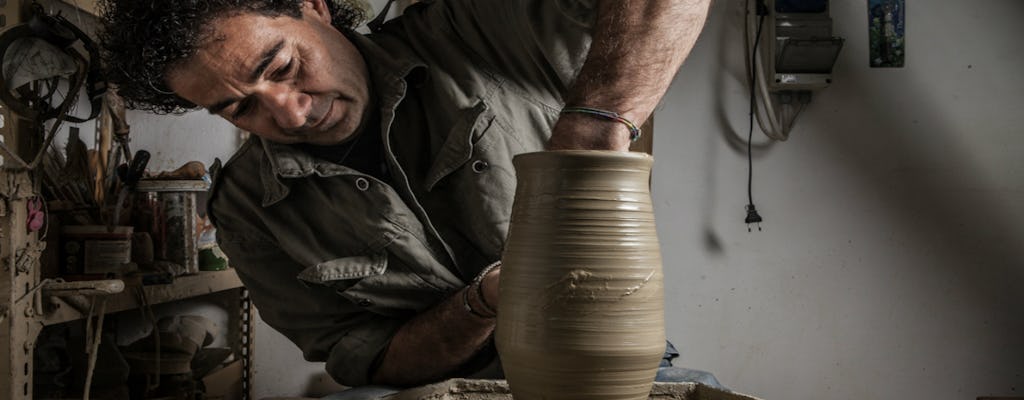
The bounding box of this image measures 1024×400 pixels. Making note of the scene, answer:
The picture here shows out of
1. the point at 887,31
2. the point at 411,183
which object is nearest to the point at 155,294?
the point at 411,183

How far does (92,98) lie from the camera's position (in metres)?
2.01

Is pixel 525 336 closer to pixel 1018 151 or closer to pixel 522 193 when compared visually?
pixel 522 193

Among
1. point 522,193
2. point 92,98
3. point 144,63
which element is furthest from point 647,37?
point 92,98

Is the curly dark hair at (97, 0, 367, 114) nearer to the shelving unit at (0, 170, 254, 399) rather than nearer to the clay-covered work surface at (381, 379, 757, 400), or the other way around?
the shelving unit at (0, 170, 254, 399)

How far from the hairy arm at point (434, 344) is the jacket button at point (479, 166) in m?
0.22

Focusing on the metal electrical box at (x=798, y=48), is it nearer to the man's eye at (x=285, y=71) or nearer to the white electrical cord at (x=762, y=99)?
the white electrical cord at (x=762, y=99)

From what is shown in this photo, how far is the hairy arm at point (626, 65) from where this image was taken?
92 centimetres

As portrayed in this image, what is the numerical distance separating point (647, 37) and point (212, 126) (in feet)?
7.07

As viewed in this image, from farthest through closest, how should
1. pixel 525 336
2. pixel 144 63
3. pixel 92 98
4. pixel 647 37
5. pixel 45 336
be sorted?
pixel 45 336 → pixel 92 98 → pixel 144 63 → pixel 647 37 → pixel 525 336

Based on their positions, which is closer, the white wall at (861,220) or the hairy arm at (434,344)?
the hairy arm at (434,344)

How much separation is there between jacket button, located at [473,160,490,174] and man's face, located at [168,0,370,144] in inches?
9.4

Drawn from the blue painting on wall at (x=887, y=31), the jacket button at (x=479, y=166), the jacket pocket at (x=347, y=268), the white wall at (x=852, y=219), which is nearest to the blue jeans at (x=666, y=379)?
the jacket pocket at (x=347, y=268)

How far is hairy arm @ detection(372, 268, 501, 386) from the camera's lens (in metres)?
1.43

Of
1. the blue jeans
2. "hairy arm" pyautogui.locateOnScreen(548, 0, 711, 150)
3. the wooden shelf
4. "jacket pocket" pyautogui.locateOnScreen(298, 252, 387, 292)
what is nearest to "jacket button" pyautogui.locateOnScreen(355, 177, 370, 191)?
"jacket pocket" pyautogui.locateOnScreen(298, 252, 387, 292)
